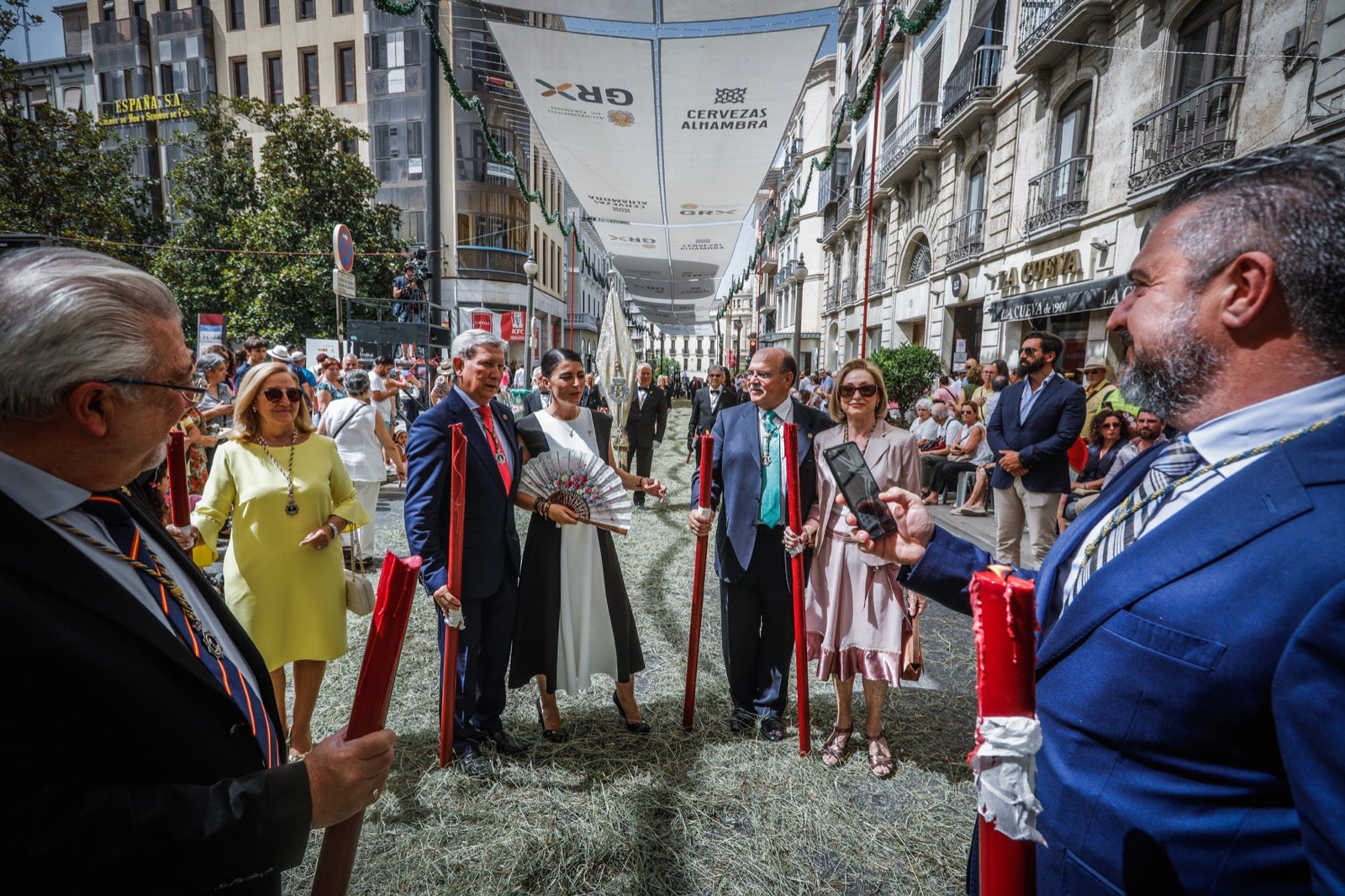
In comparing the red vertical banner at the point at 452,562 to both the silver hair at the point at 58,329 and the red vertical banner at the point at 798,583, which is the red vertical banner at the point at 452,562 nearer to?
the red vertical banner at the point at 798,583

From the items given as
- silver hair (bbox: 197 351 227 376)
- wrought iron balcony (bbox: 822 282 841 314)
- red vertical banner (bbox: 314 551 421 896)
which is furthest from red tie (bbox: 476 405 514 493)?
wrought iron balcony (bbox: 822 282 841 314)

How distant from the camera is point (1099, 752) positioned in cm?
102

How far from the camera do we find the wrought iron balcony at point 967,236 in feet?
50.3

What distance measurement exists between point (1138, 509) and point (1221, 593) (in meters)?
0.28

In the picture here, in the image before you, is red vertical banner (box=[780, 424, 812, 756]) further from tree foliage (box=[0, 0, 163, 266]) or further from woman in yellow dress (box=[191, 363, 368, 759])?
tree foliage (box=[0, 0, 163, 266])

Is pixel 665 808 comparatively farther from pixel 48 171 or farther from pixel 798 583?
pixel 48 171

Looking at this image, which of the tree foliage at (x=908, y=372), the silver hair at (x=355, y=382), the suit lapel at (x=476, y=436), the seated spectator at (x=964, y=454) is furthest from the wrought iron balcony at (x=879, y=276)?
the suit lapel at (x=476, y=436)

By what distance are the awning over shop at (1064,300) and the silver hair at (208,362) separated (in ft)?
37.6

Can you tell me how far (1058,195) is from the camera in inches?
482

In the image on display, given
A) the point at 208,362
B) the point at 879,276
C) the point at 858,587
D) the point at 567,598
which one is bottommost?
the point at 567,598

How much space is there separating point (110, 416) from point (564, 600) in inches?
96.2

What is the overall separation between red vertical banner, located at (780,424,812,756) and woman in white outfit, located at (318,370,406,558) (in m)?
4.20

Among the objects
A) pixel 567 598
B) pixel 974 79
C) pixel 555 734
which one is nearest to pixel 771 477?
pixel 567 598

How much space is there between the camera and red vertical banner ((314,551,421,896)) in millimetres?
1115
